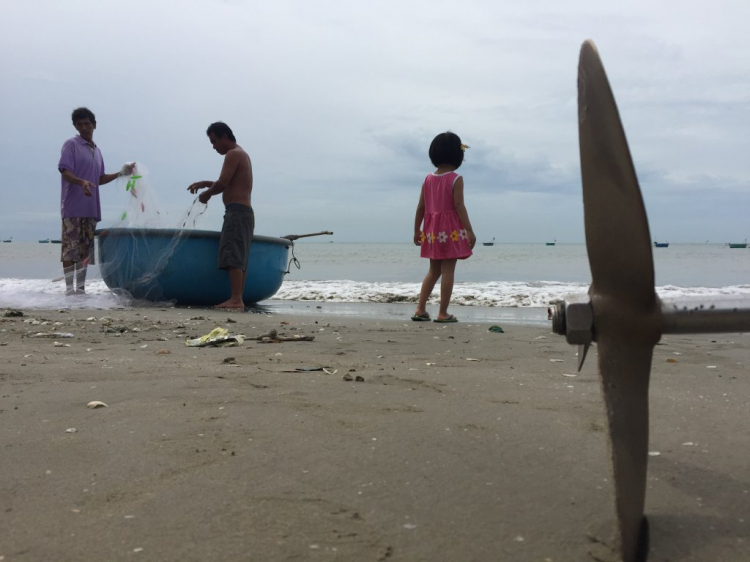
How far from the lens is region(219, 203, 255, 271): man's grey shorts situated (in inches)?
268

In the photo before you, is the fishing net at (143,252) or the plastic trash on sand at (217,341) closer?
the plastic trash on sand at (217,341)

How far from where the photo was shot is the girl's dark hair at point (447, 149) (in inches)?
233

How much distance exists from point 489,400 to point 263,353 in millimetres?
1528

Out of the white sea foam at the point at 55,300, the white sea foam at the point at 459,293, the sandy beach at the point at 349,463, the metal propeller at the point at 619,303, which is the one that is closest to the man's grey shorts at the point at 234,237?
the white sea foam at the point at 55,300

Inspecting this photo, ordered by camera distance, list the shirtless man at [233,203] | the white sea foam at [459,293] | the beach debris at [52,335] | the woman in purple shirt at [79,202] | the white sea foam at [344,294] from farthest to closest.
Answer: the white sea foam at [459,293]
the woman in purple shirt at [79,202]
the shirtless man at [233,203]
the white sea foam at [344,294]
the beach debris at [52,335]

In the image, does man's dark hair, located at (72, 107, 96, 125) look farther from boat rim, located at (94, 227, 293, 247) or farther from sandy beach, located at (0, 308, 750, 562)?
sandy beach, located at (0, 308, 750, 562)

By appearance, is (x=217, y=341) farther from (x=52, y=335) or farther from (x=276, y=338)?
(x=52, y=335)

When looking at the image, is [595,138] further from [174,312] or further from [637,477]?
[174,312]

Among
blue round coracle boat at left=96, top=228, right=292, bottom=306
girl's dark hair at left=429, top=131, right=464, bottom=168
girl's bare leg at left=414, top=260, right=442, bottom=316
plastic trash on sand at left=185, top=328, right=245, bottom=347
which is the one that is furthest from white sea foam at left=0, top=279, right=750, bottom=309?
plastic trash on sand at left=185, top=328, right=245, bottom=347

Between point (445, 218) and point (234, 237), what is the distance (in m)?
2.20

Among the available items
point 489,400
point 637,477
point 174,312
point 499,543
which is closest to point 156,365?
point 489,400

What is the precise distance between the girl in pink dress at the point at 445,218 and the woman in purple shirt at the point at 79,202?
3.36m

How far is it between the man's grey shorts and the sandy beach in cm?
378

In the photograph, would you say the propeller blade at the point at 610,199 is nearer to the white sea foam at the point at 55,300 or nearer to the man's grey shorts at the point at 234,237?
the man's grey shorts at the point at 234,237
